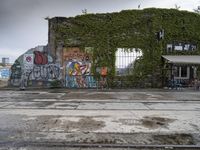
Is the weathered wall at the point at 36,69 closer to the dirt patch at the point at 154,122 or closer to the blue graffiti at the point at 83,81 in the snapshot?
the blue graffiti at the point at 83,81

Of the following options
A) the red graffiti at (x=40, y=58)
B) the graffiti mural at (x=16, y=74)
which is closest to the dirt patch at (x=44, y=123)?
the red graffiti at (x=40, y=58)

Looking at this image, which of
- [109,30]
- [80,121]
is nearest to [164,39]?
[109,30]

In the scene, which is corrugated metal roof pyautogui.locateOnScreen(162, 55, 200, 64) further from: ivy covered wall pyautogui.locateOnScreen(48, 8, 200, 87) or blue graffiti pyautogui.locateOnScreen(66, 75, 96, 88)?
blue graffiti pyautogui.locateOnScreen(66, 75, 96, 88)

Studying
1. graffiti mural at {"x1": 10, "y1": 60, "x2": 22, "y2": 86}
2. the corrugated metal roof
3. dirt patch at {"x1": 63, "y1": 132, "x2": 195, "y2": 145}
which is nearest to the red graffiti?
graffiti mural at {"x1": 10, "y1": 60, "x2": 22, "y2": 86}

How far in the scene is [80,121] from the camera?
37.0ft

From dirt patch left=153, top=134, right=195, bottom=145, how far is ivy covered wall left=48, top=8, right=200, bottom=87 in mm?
23455

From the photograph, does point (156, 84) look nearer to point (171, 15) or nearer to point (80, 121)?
point (171, 15)

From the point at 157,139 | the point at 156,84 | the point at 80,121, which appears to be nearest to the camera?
the point at 157,139

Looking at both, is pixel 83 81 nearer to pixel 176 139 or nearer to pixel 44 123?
pixel 44 123

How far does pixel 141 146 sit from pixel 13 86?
1058 inches

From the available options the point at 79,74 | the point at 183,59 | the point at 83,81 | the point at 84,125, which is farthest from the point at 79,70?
the point at 84,125

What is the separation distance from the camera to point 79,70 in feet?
107

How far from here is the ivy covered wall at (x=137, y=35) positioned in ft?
107

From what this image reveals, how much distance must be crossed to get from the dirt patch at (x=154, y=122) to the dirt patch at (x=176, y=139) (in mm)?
1273
